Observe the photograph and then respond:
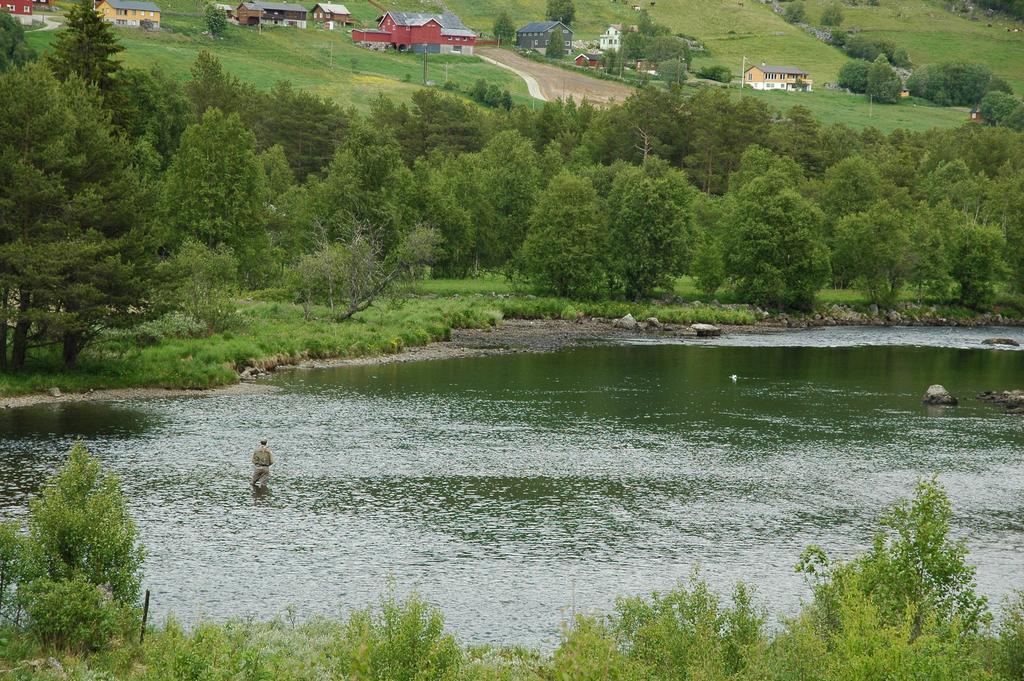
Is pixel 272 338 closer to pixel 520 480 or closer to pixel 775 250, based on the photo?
pixel 520 480

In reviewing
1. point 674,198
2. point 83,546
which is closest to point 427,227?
point 674,198

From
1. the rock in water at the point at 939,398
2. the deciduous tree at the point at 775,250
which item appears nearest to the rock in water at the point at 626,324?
the deciduous tree at the point at 775,250

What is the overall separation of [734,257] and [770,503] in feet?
245

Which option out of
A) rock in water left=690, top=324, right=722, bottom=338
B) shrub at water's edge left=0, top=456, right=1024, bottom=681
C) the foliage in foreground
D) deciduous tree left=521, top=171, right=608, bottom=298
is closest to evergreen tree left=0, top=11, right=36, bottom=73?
deciduous tree left=521, top=171, right=608, bottom=298

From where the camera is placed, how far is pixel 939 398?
72.7 meters

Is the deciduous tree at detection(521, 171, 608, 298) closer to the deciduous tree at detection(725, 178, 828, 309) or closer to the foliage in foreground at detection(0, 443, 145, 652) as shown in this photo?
the deciduous tree at detection(725, 178, 828, 309)

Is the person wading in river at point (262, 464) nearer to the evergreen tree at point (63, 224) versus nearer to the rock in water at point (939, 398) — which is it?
the evergreen tree at point (63, 224)

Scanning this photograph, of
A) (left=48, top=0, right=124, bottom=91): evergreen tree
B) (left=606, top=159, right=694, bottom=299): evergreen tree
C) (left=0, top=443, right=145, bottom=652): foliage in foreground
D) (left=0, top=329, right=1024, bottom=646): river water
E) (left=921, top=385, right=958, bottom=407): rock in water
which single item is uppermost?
(left=48, top=0, right=124, bottom=91): evergreen tree

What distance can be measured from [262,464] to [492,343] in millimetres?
48837

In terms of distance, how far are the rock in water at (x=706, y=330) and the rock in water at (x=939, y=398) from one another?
34486mm

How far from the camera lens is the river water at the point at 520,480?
37844 millimetres

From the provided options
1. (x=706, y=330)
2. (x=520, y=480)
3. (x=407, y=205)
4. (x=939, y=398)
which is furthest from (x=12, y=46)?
(x=939, y=398)

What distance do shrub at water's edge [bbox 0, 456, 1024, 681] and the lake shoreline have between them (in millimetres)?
33646

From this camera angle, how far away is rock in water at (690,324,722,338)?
10675 centimetres
